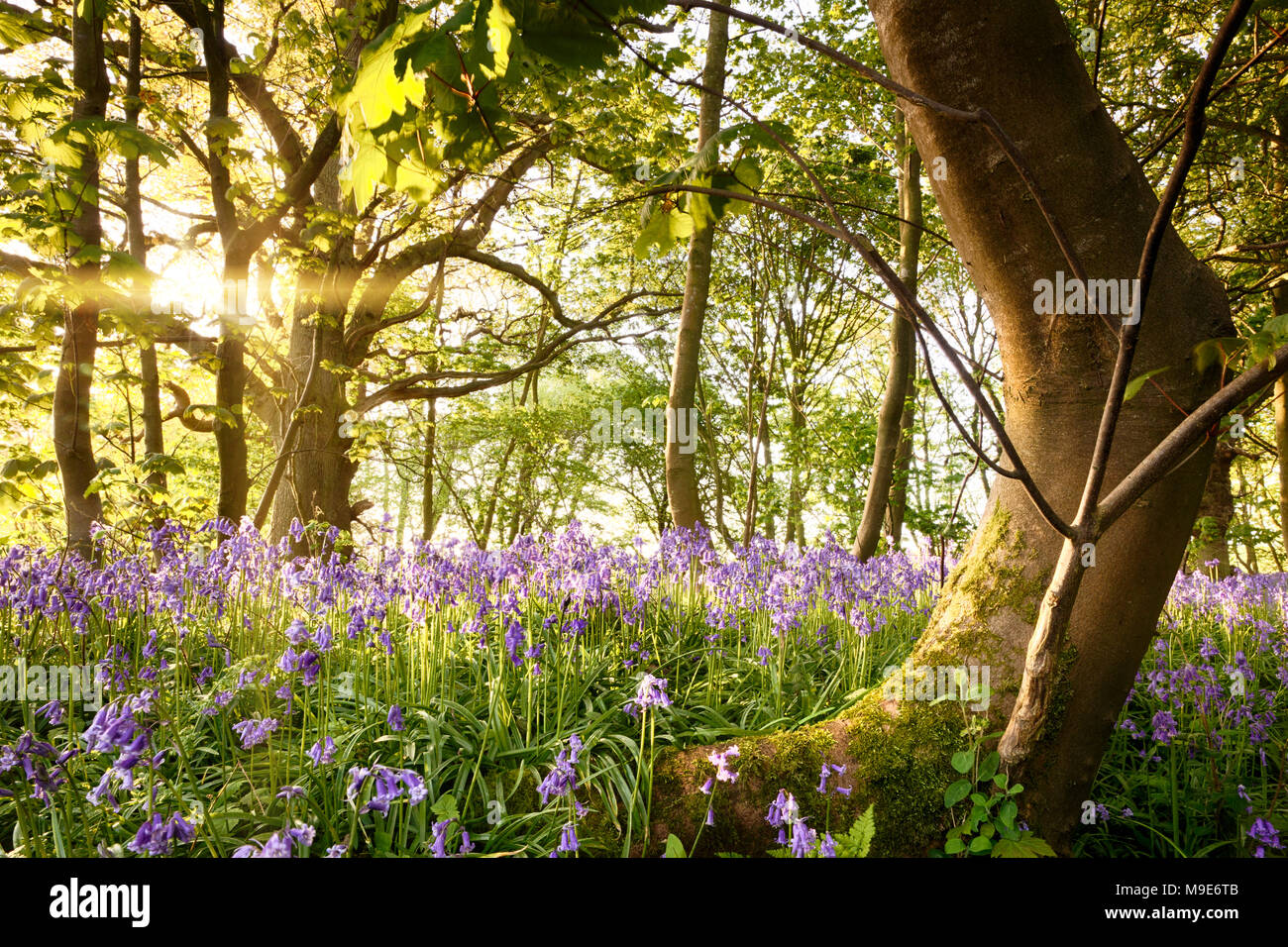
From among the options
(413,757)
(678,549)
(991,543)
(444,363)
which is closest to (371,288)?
(444,363)

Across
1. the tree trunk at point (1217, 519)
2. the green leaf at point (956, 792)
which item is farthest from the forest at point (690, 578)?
the tree trunk at point (1217, 519)

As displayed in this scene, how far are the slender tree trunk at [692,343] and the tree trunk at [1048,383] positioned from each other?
4568 millimetres

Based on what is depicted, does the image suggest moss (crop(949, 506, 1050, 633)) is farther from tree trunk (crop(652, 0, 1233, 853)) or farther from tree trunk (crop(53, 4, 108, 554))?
tree trunk (crop(53, 4, 108, 554))

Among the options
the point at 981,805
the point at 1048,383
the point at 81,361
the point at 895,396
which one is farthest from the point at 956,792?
the point at 895,396

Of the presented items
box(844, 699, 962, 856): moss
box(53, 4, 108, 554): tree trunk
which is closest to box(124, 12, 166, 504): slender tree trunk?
box(53, 4, 108, 554): tree trunk

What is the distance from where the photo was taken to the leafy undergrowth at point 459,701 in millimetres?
1871

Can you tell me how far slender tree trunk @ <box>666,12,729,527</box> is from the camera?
22.2ft

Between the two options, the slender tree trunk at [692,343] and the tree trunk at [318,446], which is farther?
the tree trunk at [318,446]

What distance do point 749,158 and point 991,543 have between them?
163 centimetres

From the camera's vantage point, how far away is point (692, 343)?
7.03 m

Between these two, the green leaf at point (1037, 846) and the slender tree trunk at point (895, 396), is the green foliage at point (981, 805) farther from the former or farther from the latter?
the slender tree trunk at point (895, 396)

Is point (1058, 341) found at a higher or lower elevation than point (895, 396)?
lower

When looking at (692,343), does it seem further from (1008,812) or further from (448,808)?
(448,808)

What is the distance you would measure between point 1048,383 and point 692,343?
501 centimetres
